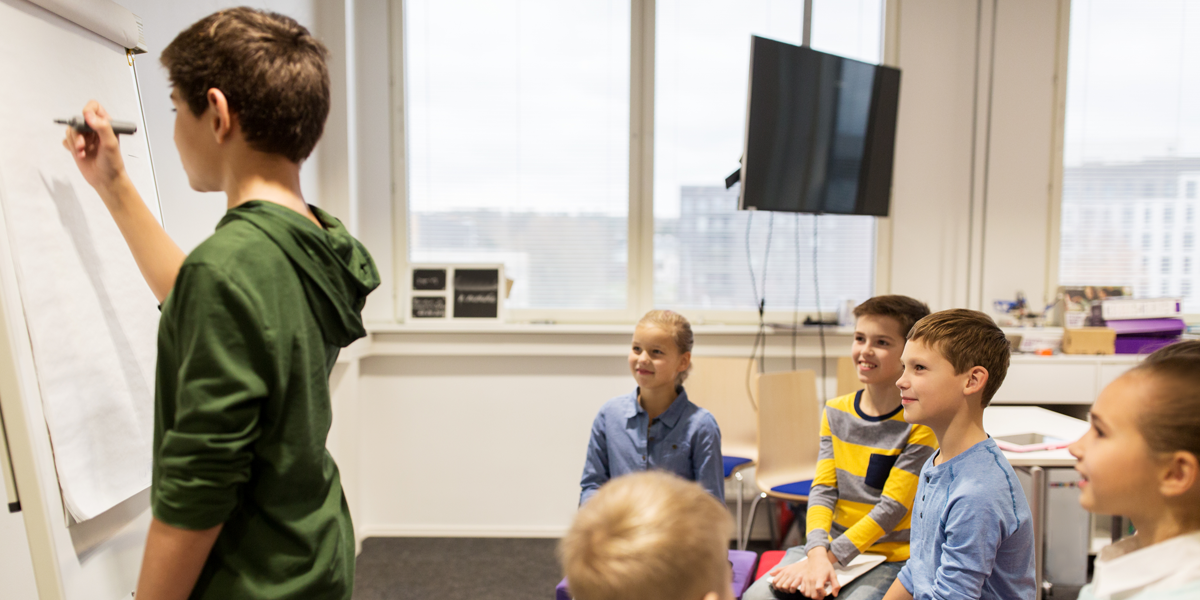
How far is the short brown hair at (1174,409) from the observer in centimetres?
85

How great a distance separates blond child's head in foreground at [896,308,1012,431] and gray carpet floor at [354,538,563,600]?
1857 mm

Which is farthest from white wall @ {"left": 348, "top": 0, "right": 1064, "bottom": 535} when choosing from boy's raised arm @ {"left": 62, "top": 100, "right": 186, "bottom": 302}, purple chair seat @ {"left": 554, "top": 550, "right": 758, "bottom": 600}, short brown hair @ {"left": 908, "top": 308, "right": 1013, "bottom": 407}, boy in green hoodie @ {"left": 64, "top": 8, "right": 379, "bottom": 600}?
boy in green hoodie @ {"left": 64, "top": 8, "right": 379, "bottom": 600}

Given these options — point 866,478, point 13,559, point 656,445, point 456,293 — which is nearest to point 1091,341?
point 866,478

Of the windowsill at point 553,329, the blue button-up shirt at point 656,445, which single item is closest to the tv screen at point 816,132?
the windowsill at point 553,329

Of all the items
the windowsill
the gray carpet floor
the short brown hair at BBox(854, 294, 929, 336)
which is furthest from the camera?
the windowsill

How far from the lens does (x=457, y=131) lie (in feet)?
11.6

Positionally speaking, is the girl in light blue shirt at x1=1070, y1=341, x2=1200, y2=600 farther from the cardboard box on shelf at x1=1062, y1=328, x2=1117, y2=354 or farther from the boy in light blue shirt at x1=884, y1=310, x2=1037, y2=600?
the cardboard box on shelf at x1=1062, y1=328, x2=1117, y2=354

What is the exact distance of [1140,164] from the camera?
3.61 metres

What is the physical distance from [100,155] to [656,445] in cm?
150

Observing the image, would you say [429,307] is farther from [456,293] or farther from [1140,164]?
[1140,164]

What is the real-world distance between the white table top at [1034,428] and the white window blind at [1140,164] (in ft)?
4.55

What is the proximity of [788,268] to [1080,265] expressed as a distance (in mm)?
1603

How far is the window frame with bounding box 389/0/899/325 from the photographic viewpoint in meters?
3.48

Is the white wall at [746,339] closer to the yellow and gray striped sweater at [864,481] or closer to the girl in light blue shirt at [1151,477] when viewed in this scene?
the yellow and gray striped sweater at [864,481]
